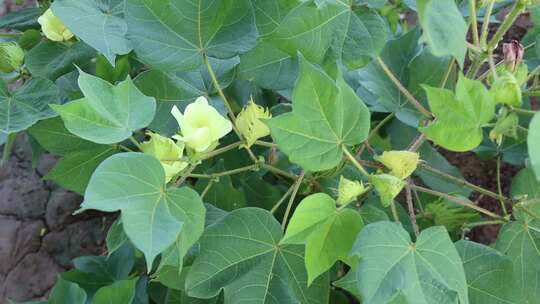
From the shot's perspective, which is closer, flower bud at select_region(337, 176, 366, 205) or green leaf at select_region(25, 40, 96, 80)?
flower bud at select_region(337, 176, 366, 205)

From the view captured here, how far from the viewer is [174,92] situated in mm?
986

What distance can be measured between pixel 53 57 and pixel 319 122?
0.55 m

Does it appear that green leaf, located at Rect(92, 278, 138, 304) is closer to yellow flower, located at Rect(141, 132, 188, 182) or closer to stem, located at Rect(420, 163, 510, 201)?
yellow flower, located at Rect(141, 132, 188, 182)

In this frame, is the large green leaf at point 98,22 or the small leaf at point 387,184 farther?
the large green leaf at point 98,22

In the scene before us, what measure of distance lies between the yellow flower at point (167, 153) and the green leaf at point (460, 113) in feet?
0.97

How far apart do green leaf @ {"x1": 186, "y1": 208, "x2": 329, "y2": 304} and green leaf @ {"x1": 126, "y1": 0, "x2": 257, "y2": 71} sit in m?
0.23

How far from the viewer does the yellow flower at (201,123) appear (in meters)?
0.74

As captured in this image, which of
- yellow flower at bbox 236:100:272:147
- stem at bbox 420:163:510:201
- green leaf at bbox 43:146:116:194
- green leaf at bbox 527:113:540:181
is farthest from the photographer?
green leaf at bbox 43:146:116:194

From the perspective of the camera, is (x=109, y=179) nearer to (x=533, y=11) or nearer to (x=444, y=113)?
(x=444, y=113)

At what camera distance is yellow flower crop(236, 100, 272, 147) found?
0.79 m

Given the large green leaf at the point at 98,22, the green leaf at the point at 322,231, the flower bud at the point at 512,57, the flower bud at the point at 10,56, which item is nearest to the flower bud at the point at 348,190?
the green leaf at the point at 322,231

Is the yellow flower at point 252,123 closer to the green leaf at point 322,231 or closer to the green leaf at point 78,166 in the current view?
the green leaf at point 322,231

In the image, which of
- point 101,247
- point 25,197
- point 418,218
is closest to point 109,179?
point 418,218

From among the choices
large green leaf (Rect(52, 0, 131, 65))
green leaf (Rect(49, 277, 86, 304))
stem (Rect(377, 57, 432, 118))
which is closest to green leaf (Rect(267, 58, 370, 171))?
stem (Rect(377, 57, 432, 118))
